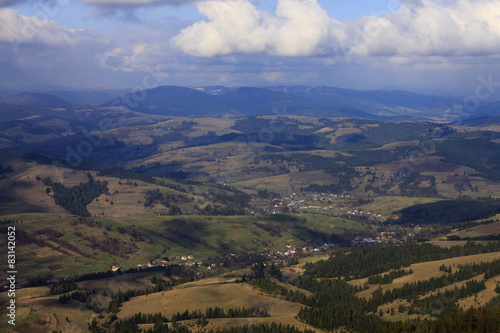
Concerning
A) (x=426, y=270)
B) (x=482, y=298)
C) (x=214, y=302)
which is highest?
(x=482, y=298)

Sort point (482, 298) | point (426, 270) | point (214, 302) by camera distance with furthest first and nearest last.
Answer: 1. point (426, 270)
2. point (214, 302)
3. point (482, 298)

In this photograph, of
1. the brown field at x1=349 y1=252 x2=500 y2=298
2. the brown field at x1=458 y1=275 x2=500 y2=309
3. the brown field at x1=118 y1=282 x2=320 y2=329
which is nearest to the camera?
the brown field at x1=458 y1=275 x2=500 y2=309

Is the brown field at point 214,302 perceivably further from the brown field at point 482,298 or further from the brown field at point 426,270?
the brown field at point 482,298

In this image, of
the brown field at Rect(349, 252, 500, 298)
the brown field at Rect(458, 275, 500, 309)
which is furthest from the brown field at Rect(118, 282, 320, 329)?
the brown field at Rect(458, 275, 500, 309)

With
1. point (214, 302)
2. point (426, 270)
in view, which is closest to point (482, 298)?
point (426, 270)

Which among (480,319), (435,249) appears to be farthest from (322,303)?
(435,249)

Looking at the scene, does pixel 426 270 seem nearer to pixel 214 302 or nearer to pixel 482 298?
pixel 482 298

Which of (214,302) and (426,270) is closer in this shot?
(214,302)

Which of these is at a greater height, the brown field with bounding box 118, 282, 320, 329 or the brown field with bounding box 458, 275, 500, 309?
the brown field with bounding box 458, 275, 500, 309

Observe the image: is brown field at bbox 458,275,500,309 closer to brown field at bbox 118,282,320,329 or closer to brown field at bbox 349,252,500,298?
brown field at bbox 349,252,500,298

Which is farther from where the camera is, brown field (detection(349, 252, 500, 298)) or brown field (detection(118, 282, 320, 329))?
brown field (detection(349, 252, 500, 298))

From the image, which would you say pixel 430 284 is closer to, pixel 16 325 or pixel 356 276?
pixel 356 276

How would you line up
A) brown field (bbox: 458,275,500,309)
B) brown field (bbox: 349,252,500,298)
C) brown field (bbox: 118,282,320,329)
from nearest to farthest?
brown field (bbox: 458,275,500,309), brown field (bbox: 118,282,320,329), brown field (bbox: 349,252,500,298)
